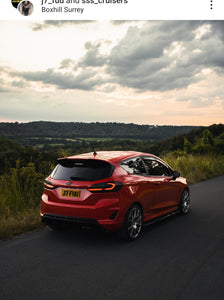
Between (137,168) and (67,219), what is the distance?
175 centimetres

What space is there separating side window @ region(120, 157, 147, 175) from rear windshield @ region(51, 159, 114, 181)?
42 centimetres

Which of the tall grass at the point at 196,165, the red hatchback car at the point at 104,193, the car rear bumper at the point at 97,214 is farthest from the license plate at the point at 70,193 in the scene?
the tall grass at the point at 196,165

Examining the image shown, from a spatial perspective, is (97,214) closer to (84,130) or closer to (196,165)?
(196,165)

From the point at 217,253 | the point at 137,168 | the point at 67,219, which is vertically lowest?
the point at 217,253

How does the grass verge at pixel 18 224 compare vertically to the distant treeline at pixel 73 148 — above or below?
below

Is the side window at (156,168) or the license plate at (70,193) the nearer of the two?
the license plate at (70,193)

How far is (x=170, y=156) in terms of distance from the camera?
18.2 meters

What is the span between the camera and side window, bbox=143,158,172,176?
6.78 meters

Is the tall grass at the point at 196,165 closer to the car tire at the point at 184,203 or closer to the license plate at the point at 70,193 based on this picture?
the car tire at the point at 184,203

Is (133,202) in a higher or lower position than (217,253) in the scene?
higher

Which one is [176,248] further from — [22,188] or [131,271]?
[22,188]

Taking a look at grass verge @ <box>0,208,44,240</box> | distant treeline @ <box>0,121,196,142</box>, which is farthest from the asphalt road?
distant treeline @ <box>0,121,196,142</box>

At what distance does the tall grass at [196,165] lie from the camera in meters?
15.7

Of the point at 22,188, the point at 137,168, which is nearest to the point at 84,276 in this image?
the point at 137,168
